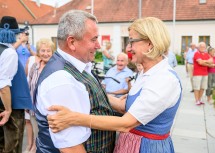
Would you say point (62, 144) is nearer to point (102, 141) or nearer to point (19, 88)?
point (102, 141)

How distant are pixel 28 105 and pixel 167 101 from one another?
191 centimetres

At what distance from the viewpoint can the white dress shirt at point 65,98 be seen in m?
1.48

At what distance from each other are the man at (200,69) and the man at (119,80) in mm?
3698

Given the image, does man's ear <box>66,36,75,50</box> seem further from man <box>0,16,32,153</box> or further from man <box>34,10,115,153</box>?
man <box>0,16,32,153</box>

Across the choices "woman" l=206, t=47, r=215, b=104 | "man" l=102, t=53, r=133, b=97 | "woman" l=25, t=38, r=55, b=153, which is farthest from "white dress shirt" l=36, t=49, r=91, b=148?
"woman" l=206, t=47, r=215, b=104

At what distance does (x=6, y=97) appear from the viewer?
2951mm

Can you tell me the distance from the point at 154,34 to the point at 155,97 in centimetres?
38

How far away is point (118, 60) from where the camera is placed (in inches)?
203

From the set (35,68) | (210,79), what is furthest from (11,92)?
(210,79)

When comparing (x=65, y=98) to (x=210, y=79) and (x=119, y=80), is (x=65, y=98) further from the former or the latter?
(x=210, y=79)

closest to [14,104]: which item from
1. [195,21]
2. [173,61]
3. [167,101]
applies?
[167,101]

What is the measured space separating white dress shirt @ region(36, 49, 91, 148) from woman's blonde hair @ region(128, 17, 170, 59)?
20.3 inches

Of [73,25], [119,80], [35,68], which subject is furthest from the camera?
[119,80]

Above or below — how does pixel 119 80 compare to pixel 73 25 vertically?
below
